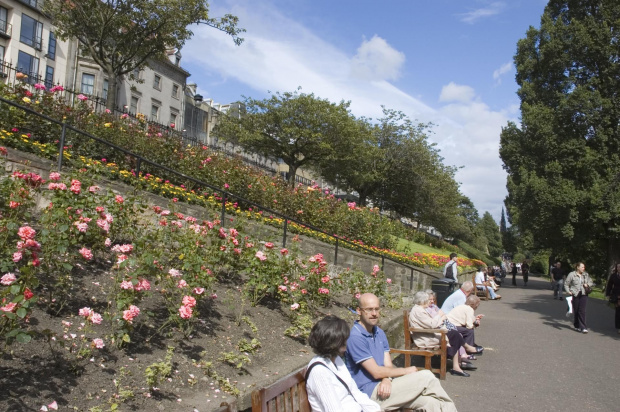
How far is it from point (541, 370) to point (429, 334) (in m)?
2.15

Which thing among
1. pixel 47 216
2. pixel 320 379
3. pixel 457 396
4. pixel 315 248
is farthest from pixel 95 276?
pixel 315 248

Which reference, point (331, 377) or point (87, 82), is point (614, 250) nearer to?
point (331, 377)

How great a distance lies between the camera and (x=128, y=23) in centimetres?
1747

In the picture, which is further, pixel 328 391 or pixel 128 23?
pixel 128 23

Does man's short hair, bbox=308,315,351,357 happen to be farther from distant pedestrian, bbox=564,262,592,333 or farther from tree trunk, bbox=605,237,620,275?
tree trunk, bbox=605,237,620,275

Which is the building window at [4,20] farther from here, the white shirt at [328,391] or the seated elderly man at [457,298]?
the white shirt at [328,391]

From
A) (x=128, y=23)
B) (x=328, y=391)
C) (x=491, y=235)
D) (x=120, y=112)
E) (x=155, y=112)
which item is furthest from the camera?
(x=491, y=235)

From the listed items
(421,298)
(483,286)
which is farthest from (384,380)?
(483,286)

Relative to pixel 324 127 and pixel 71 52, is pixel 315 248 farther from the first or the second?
pixel 71 52

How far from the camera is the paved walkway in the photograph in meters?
6.38

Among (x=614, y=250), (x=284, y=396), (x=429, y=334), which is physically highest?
(x=614, y=250)

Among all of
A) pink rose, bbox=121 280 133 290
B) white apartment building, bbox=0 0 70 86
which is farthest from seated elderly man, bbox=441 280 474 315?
white apartment building, bbox=0 0 70 86

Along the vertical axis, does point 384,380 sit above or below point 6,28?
below

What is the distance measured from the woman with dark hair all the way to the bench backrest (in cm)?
6
